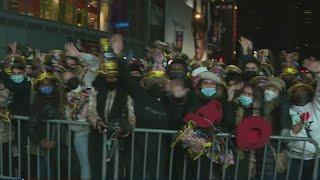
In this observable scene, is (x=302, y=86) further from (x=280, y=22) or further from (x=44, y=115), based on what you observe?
(x=280, y=22)

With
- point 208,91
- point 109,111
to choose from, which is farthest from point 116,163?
point 208,91

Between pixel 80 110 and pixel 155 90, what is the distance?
3.34 feet

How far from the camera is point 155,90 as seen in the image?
7359 millimetres

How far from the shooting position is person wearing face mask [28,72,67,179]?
21.3ft

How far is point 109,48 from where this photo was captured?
21.6 feet

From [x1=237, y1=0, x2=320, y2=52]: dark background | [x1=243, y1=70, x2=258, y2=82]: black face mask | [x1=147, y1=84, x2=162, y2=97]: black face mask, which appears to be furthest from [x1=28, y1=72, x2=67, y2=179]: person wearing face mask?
[x1=237, y1=0, x2=320, y2=52]: dark background

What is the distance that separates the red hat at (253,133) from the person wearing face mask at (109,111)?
1237 mm

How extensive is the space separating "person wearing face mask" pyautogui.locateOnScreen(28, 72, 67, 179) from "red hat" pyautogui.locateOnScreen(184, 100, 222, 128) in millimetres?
1579

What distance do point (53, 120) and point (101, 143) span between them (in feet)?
2.04

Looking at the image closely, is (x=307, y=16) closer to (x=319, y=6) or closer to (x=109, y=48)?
(x=319, y=6)

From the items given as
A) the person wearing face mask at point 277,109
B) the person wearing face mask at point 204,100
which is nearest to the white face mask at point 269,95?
the person wearing face mask at point 277,109

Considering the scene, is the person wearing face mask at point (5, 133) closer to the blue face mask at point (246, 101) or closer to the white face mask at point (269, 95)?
the blue face mask at point (246, 101)

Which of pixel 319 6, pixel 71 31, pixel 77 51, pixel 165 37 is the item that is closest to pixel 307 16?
pixel 319 6

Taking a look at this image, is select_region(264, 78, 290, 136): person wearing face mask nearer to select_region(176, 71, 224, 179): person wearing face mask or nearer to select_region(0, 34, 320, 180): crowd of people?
select_region(0, 34, 320, 180): crowd of people
